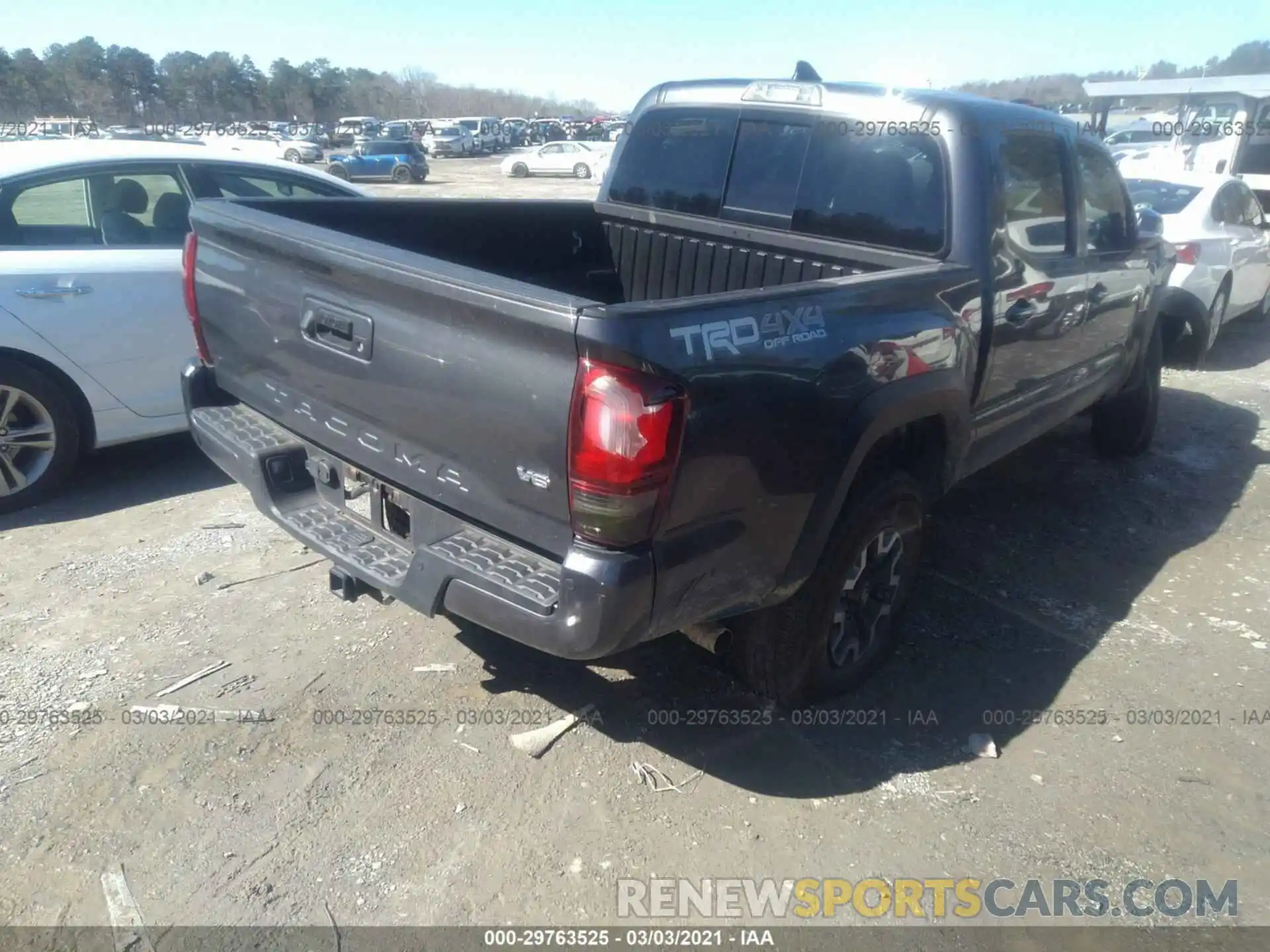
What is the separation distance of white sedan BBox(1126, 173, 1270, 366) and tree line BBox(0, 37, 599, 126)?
2501 inches

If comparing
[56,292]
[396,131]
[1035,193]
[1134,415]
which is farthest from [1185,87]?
[396,131]

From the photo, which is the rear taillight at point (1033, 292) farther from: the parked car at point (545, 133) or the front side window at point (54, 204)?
the parked car at point (545, 133)

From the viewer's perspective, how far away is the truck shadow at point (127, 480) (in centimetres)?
461

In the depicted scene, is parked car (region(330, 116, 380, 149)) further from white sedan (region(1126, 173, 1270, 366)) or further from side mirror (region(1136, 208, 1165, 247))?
side mirror (region(1136, 208, 1165, 247))

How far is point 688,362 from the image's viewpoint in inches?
88.6

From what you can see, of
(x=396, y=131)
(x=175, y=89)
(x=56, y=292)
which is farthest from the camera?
(x=175, y=89)

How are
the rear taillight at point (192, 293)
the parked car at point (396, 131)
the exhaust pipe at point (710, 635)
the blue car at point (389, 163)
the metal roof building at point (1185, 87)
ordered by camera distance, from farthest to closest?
the parked car at point (396, 131) < the blue car at point (389, 163) < the metal roof building at point (1185, 87) < the rear taillight at point (192, 293) < the exhaust pipe at point (710, 635)

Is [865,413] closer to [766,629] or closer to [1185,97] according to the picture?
[766,629]

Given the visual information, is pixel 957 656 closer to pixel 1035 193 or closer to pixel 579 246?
pixel 1035 193

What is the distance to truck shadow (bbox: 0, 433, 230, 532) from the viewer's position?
461 centimetres

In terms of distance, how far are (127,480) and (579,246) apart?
2.70 meters

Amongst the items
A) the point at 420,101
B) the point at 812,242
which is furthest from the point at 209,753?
the point at 420,101

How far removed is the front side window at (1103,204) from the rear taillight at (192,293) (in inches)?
145

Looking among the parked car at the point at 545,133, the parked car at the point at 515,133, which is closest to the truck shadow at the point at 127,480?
the parked car at the point at 515,133
